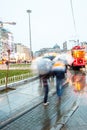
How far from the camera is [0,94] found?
14.0 metres

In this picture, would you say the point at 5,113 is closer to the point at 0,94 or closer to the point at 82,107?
the point at 82,107

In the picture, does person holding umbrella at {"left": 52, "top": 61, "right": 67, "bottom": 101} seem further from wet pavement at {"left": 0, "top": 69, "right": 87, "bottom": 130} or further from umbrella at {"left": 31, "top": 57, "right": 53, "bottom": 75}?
umbrella at {"left": 31, "top": 57, "right": 53, "bottom": 75}

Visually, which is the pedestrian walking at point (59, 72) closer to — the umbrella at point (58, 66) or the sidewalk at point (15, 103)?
the umbrella at point (58, 66)

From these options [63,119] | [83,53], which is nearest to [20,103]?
[63,119]

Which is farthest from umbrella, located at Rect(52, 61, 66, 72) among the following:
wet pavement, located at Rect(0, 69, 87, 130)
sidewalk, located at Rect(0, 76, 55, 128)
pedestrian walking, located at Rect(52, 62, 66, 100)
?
sidewalk, located at Rect(0, 76, 55, 128)

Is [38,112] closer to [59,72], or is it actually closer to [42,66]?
[42,66]

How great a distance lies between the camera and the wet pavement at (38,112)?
27.6ft

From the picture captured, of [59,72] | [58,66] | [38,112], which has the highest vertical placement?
[58,66]

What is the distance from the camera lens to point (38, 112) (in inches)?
404

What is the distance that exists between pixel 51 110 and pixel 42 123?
A: 196 centimetres

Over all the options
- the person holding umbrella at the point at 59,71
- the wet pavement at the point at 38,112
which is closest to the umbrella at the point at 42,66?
the person holding umbrella at the point at 59,71

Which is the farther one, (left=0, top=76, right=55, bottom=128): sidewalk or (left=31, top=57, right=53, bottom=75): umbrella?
(left=31, top=57, right=53, bottom=75): umbrella

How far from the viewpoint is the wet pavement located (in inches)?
332

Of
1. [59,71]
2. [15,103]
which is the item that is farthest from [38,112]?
[59,71]
